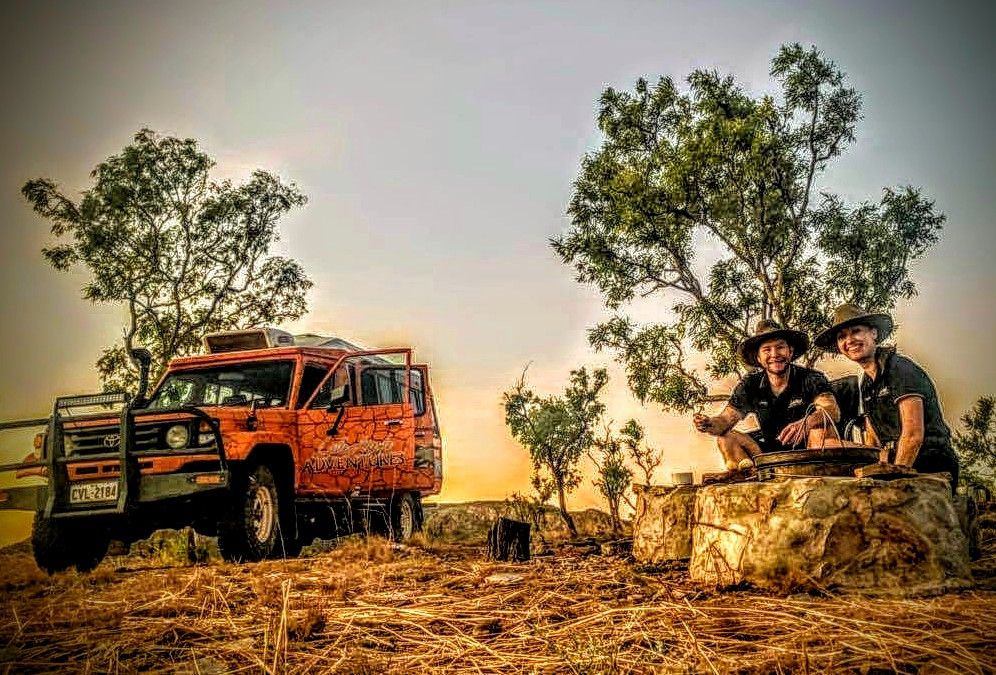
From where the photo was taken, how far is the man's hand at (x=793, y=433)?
5117 millimetres

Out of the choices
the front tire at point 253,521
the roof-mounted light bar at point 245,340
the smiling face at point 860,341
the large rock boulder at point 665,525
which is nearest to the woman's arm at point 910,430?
the smiling face at point 860,341

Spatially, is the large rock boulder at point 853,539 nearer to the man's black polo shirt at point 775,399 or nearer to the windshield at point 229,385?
the man's black polo shirt at point 775,399

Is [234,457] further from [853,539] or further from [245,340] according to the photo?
[853,539]

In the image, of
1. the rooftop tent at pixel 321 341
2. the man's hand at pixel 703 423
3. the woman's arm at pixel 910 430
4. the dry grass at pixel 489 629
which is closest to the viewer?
the dry grass at pixel 489 629

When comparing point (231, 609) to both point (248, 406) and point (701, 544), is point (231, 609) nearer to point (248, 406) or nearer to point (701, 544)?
point (701, 544)

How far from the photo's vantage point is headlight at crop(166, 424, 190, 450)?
6.44 m

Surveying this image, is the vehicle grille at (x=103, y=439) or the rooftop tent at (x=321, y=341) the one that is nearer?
the vehicle grille at (x=103, y=439)

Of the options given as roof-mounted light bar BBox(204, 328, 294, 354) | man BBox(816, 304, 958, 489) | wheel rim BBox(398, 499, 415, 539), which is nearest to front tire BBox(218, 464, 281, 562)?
roof-mounted light bar BBox(204, 328, 294, 354)

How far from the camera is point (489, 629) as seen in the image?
3088 millimetres

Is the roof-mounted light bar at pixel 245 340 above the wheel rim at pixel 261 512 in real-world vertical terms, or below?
above

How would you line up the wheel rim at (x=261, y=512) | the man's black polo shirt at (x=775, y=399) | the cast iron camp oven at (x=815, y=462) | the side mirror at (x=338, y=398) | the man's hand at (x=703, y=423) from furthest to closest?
the side mirror at (x=338, y=398)
the wheel rim at (x=261, y=512)
the man's black polo shirt at (x=775, y=399)
the man's hand at (x=703, y=423)
the cast iron camp oven at (x=815, y=462)

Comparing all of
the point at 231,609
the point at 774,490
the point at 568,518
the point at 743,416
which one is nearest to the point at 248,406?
the point at 231,609

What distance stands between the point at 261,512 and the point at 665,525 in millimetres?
3978

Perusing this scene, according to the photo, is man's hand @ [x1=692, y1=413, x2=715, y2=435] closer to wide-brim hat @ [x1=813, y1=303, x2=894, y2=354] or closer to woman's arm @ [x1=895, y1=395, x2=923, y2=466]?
wide-brim hat @ [x1=813, y1=303, x2=894, y2=354]
